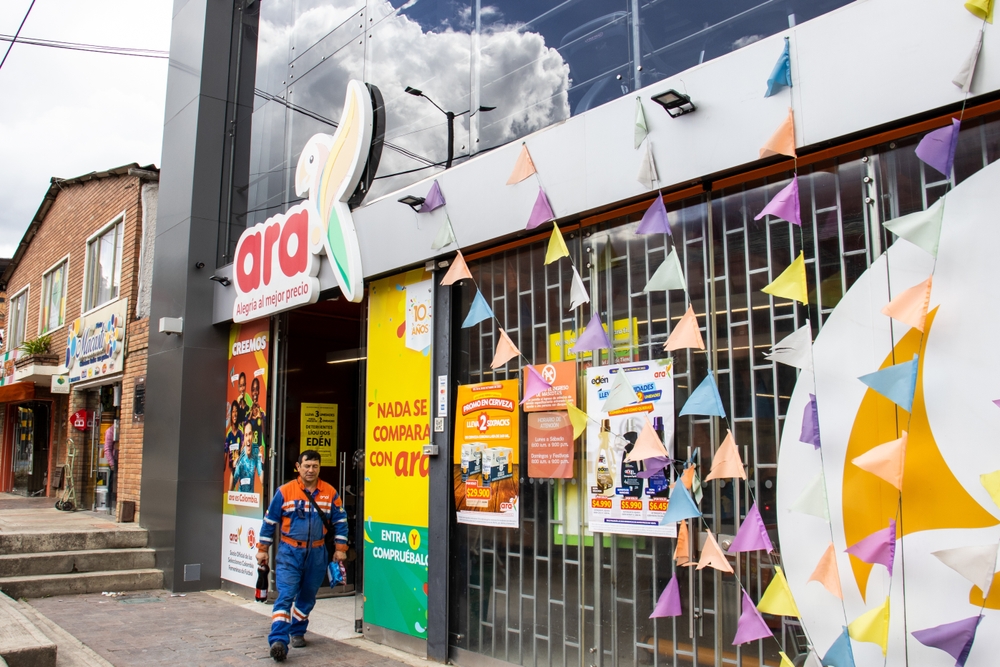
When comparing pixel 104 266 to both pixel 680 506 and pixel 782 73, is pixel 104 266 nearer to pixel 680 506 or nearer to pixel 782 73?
pixel 680 506

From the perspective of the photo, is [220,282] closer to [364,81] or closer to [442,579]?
[364,81]

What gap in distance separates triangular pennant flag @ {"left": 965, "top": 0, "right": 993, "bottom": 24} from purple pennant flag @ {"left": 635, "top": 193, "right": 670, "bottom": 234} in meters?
1.83

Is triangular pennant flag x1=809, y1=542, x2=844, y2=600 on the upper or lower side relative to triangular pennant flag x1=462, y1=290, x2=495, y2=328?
lower

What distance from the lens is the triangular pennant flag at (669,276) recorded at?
186 inches

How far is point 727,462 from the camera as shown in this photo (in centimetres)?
440

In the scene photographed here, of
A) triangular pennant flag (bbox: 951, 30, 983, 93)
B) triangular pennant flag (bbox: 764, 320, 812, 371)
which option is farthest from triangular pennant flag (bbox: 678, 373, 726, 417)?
triangular pennant flag (bbox: 951, 30, 983, 93)

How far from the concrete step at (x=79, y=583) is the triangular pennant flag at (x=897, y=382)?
9.06m

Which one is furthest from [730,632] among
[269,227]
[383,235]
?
[269,227]

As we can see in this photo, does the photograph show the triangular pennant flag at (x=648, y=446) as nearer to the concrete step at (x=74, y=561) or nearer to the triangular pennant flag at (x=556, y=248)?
the triangular pennant flag at (x=556, y=248)

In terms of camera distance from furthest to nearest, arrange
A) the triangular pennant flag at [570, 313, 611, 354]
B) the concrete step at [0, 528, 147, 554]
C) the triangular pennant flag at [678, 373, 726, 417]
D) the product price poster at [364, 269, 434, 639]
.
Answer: the concrete step at [0, 528, 147, 554] < the product price poster at [364, 269, 434, 639] < the triangular pennant flag at [570, 313, 611, 354] < the triangular pennant flag at [678, 373, 726, 417]

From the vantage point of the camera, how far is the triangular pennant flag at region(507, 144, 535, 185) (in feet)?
18.9

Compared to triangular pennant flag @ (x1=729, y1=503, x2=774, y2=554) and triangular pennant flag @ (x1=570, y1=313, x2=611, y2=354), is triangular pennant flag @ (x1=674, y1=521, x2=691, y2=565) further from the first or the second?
triangular pennant flag @ (x1=570, y1=313, x2=611, y2=354)

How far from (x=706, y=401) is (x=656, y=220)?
1.16 m

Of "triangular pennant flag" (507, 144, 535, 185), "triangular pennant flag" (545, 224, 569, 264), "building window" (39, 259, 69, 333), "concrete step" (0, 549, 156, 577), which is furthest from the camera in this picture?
"building window" (39, 259, 69, 333)
